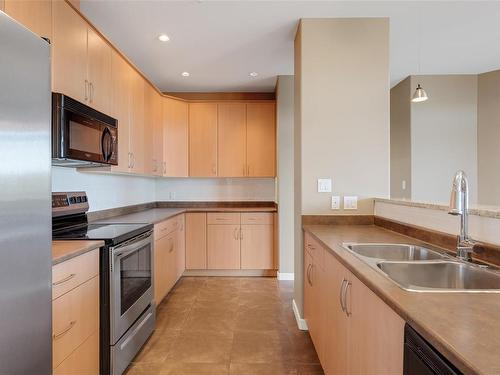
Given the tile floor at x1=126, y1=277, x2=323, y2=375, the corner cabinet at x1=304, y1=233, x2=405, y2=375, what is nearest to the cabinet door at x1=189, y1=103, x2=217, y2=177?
the tile floor at x1=126, y1=277, x2=323, y2=375

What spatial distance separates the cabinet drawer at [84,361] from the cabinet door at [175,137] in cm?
263

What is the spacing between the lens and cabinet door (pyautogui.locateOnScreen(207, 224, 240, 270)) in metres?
4.12

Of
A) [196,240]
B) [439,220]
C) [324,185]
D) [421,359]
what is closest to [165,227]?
[196,240]

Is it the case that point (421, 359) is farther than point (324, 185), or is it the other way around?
point (324, 185)

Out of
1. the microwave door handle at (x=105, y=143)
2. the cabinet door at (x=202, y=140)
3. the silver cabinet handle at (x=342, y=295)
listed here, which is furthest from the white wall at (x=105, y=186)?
the silver cabinet handle at (x=342, y=295)

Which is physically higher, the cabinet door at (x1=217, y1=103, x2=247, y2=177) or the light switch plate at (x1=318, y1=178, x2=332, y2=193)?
the cabinet door at (x1=217, y1=103, x2=247, y2=177)

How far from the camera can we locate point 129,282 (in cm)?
212

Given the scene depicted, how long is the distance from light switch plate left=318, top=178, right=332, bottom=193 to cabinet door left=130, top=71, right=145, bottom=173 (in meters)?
1.82

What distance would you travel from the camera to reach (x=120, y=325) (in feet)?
6.32

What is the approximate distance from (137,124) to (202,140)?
1250mm

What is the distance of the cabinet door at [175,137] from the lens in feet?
13.5

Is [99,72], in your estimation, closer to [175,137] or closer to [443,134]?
[175,137]

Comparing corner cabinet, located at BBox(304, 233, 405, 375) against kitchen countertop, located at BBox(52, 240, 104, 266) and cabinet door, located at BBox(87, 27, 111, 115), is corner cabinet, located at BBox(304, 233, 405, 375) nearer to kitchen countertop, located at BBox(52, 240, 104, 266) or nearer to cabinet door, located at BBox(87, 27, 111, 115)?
kitchen countertop, located at BBox(52, 240, 104, 266)

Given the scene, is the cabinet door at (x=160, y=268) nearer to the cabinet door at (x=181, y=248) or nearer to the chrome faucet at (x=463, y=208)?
the cabinet door at (x=181, y=248)
